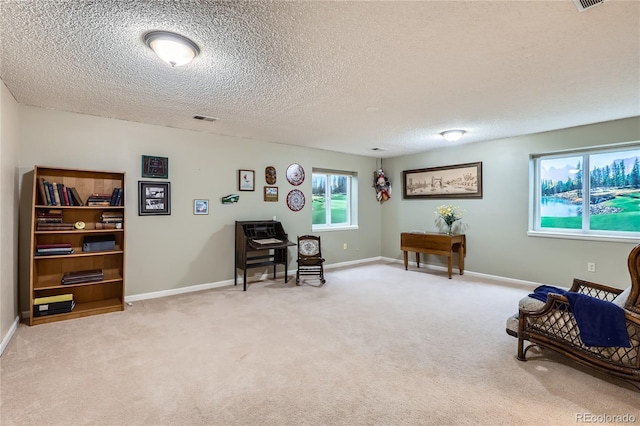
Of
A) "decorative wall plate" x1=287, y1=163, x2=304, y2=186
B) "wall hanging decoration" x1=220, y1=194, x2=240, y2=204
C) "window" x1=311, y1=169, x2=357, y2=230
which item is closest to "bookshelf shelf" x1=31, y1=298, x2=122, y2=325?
"wall hanging decoration" x1=220, y1=194, x2=240, y2=204

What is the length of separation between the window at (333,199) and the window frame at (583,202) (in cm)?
316

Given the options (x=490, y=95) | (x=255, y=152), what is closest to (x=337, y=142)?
(x=255, y=152)

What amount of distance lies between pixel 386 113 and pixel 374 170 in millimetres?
3300

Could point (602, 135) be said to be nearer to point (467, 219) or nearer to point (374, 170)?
point (467, 219)

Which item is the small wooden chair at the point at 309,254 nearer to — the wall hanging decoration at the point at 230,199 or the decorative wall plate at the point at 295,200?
the decorative wall plate at the point at 295,200

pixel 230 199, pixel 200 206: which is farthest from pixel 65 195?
pixel 230 199

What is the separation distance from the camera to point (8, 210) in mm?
2881

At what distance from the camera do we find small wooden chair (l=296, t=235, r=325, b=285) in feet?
16.4

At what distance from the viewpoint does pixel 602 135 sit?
4.01 m

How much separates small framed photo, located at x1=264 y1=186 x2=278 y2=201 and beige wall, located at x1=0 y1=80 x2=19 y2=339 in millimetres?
3009

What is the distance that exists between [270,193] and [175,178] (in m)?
1.51

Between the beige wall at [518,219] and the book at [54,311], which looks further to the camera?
the beige wall at [518,219]

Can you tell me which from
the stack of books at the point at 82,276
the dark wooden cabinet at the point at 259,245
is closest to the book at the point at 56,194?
the stack of books at the point at 82,276

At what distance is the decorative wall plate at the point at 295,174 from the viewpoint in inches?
216
